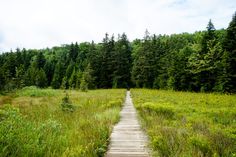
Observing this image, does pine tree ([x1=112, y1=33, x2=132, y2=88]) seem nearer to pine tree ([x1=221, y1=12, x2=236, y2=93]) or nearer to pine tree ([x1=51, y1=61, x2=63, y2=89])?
pine tree ([x1=51, y1=61, x2=63, y2=89])

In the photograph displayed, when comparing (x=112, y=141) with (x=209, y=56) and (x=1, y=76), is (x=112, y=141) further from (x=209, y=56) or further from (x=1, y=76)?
(x=1, y=76)

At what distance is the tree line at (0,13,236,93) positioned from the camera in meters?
38.2

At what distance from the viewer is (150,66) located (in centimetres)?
5984

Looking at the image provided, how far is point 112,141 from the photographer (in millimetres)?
8852

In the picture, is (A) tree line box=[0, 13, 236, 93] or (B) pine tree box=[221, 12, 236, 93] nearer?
(B) pine tree box=[221, 12, 236, 93]

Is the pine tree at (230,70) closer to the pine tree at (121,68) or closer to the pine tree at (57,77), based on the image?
the pine tree at (121,68)

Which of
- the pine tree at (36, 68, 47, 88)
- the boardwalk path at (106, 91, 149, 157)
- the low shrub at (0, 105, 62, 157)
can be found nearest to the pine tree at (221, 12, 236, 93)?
the boardwalk path at (106, 91, 149, 157)

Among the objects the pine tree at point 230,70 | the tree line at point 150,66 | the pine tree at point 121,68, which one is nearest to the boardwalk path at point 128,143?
the tree line at point 150,66

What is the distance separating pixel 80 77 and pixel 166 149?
60.6 meters

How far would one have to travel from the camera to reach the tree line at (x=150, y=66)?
1506 inches

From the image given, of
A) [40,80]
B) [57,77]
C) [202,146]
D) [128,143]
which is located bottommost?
[128,143]

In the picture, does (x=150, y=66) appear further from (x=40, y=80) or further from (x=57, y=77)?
(x=40, y=80)

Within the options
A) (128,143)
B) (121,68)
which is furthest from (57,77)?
(128,143)

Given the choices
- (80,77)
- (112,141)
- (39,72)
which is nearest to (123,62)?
(80,77)
